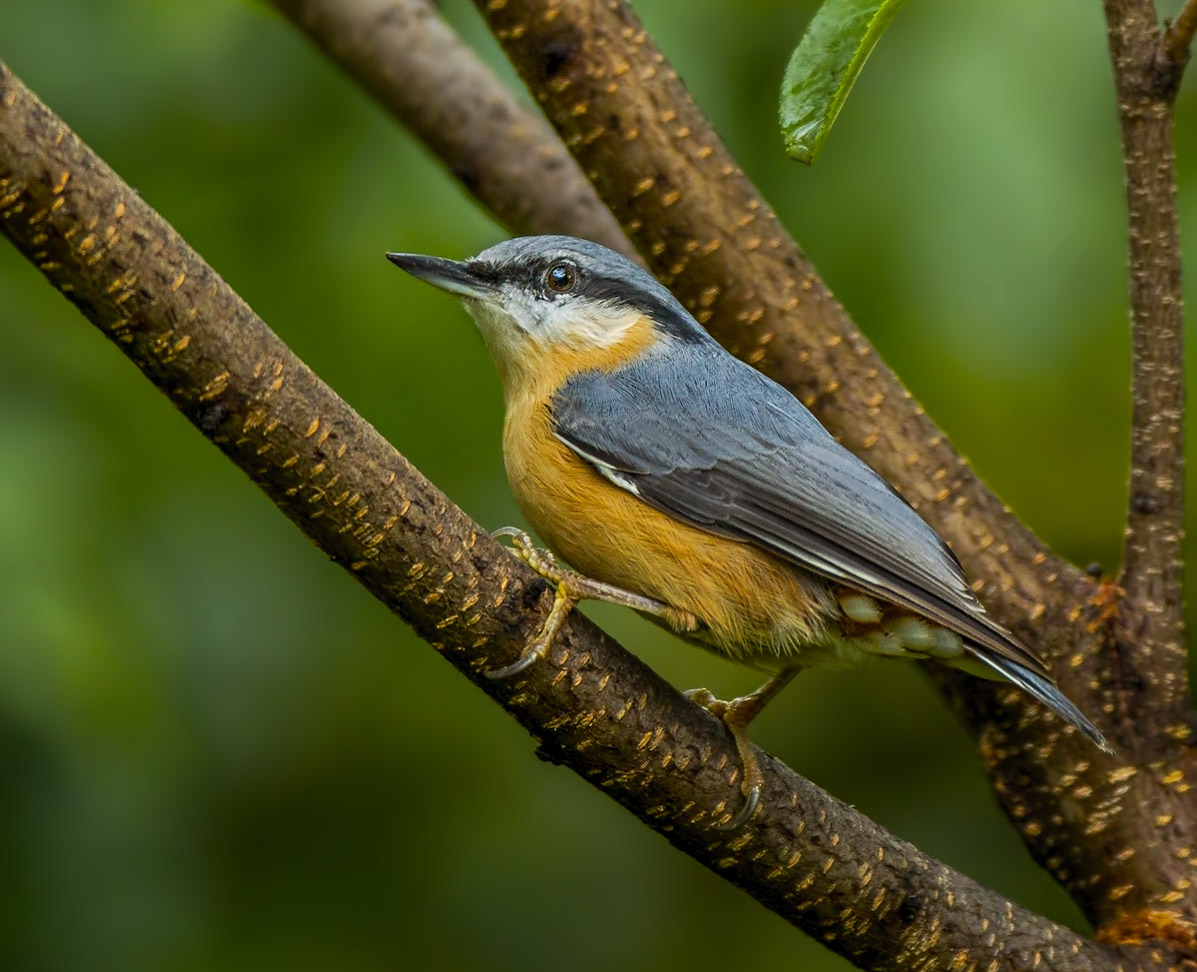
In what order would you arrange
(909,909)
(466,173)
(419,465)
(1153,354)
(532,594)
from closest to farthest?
(532,594) → (909,909) → (1153,354) → (419,465) → (466,173)

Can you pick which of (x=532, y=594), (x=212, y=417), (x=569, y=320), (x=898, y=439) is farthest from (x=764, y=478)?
(x=212, y=417)

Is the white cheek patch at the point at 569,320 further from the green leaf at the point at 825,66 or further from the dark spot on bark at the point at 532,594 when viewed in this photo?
the green leaf at the point at 825,66

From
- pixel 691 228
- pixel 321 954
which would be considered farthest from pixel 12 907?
pixel 691 228

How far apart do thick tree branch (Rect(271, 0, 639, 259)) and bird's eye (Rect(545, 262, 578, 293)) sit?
39cm

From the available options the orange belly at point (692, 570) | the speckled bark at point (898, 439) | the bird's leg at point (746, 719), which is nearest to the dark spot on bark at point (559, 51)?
the speckled bark at point (898, 439)

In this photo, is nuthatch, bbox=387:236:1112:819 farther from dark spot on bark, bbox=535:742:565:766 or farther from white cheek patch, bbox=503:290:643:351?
dark spot on bark, bbox=535:742:565:766

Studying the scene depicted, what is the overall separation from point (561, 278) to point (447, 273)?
0.30m

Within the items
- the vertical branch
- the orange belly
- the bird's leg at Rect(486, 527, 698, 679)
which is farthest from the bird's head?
the vertical branch

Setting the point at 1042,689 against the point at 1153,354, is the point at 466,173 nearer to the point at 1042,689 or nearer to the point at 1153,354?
the point at 1153,354

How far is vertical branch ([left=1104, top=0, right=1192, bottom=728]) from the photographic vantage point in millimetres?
2385

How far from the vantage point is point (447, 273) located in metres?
2.91

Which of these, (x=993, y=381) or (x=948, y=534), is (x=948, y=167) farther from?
(x=948, y=534)

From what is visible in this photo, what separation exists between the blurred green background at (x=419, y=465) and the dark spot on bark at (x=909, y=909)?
1165 millimetres

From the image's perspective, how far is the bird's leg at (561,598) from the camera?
213 cm
